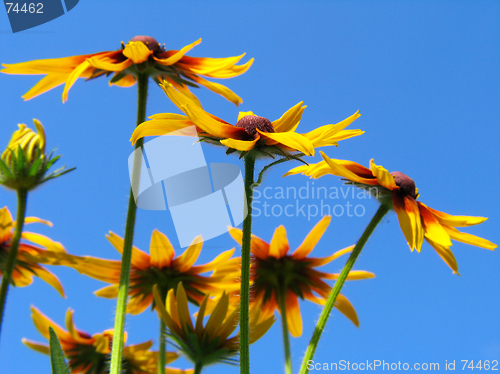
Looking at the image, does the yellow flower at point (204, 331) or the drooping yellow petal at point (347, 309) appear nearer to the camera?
the yellow flower at point (204, 331)

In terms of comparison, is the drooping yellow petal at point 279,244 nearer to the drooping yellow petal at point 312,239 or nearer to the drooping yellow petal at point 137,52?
the drooping yellow petal at point 312,239

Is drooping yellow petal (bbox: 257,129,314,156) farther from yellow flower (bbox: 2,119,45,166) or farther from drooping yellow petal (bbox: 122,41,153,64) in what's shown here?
yellow flower (bbox: 2,119,45,166)

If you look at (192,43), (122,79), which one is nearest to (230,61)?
(192,43)

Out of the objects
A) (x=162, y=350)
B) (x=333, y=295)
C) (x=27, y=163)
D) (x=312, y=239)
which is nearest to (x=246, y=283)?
(x=333, y=295)

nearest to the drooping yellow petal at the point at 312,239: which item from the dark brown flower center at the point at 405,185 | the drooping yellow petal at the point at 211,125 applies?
the dark brown flower center at the point at 405,185

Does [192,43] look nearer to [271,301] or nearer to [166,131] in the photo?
[166,131]

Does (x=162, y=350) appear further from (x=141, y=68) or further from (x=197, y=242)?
(x=141, y=68)
